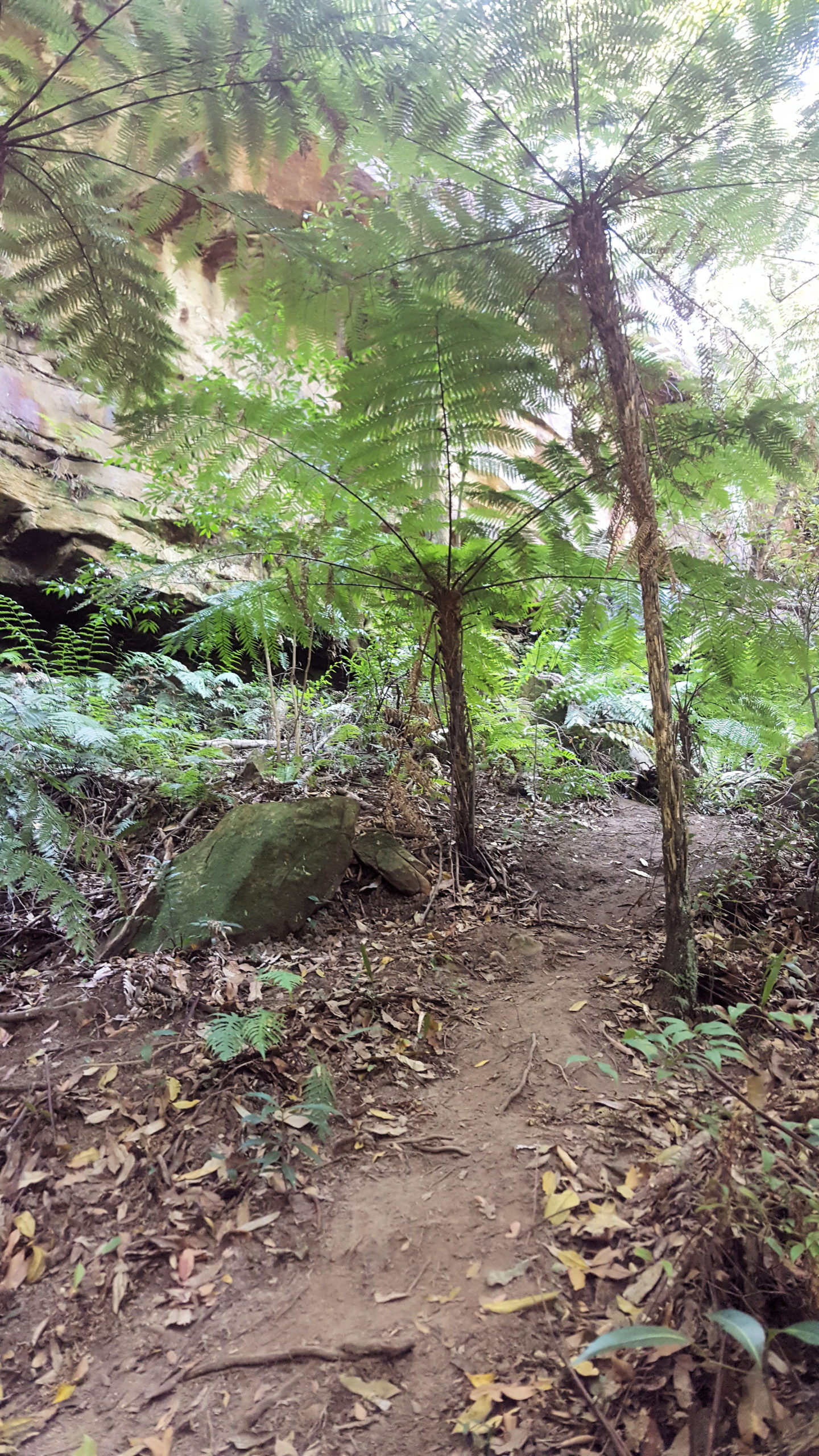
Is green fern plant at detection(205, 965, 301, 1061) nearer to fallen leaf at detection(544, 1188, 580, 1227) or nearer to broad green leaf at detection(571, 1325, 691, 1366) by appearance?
fallen leaf at detection(544, 1188, 580, 1227)

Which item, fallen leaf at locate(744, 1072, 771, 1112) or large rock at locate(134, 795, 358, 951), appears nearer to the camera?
fallen leaf at locate(744, 1072, 771, 1112)

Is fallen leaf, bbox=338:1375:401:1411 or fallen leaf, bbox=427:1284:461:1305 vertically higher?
fallen leaf, bbox=427:1284:461:1305

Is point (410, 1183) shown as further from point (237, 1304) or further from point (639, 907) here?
point (639, 907)

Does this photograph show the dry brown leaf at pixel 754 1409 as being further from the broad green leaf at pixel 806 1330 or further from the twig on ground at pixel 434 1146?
the twig on ground at pixel 434 1146

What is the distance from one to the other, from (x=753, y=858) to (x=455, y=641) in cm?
216

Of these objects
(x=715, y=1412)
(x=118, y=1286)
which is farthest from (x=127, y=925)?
(x=715, y=1412)

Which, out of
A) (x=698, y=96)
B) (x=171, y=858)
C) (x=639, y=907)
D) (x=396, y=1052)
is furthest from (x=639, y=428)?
(x=171, y=858)

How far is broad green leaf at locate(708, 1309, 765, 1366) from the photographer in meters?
1.02

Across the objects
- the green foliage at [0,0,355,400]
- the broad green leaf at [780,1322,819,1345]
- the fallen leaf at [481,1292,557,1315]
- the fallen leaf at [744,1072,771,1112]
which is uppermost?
the green foliage at [0,0,355,400]

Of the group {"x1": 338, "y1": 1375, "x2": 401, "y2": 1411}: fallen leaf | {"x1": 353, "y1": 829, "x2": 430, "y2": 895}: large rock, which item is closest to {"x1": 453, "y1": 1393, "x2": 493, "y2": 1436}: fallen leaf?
{"x1": 338, "y1": 1375, "x2": 401, "y2": 1411}: fallen leaf

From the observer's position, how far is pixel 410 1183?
1.97 meters

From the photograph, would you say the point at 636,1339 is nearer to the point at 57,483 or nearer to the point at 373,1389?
the point at 373,1389

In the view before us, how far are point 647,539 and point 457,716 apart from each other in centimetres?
147

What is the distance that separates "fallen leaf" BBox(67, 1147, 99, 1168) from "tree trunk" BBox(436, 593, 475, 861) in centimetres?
224
